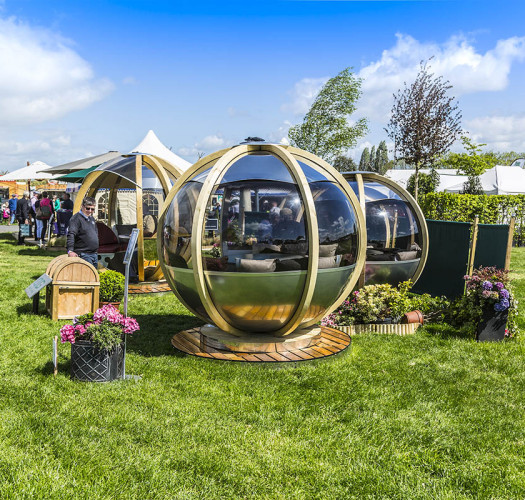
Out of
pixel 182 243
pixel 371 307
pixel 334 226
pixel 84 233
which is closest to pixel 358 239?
pixel 334 226

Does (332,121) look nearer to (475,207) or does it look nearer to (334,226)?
(475,207)

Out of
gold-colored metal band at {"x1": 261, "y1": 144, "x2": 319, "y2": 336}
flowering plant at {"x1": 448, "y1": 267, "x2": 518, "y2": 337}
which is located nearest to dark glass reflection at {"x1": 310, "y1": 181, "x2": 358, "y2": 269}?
gold-colored metal band at {"x1": 261, "y1": 144, "x2": 319, "y2": 336}

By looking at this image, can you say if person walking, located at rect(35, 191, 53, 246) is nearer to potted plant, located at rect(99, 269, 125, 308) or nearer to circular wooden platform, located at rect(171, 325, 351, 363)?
potted plant, located at rect(99, 269, 125, 308)

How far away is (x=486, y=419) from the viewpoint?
17.3 feet

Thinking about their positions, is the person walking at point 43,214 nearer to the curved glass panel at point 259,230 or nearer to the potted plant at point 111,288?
the potted plant at point 111,288

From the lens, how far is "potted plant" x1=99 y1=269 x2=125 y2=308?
9.29 metres

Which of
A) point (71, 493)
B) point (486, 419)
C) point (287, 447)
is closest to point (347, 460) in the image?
point (287, 447)

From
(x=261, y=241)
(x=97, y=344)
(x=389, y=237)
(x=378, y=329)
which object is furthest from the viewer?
(x=389, y=237)

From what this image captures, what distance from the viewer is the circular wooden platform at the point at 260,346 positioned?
21.8ft

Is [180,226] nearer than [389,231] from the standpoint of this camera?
Yes

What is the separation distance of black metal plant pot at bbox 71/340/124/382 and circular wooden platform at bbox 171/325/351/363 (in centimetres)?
122

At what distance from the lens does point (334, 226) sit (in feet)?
22.0

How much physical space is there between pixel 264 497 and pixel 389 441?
1.42 m

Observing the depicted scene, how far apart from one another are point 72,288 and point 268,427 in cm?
510
